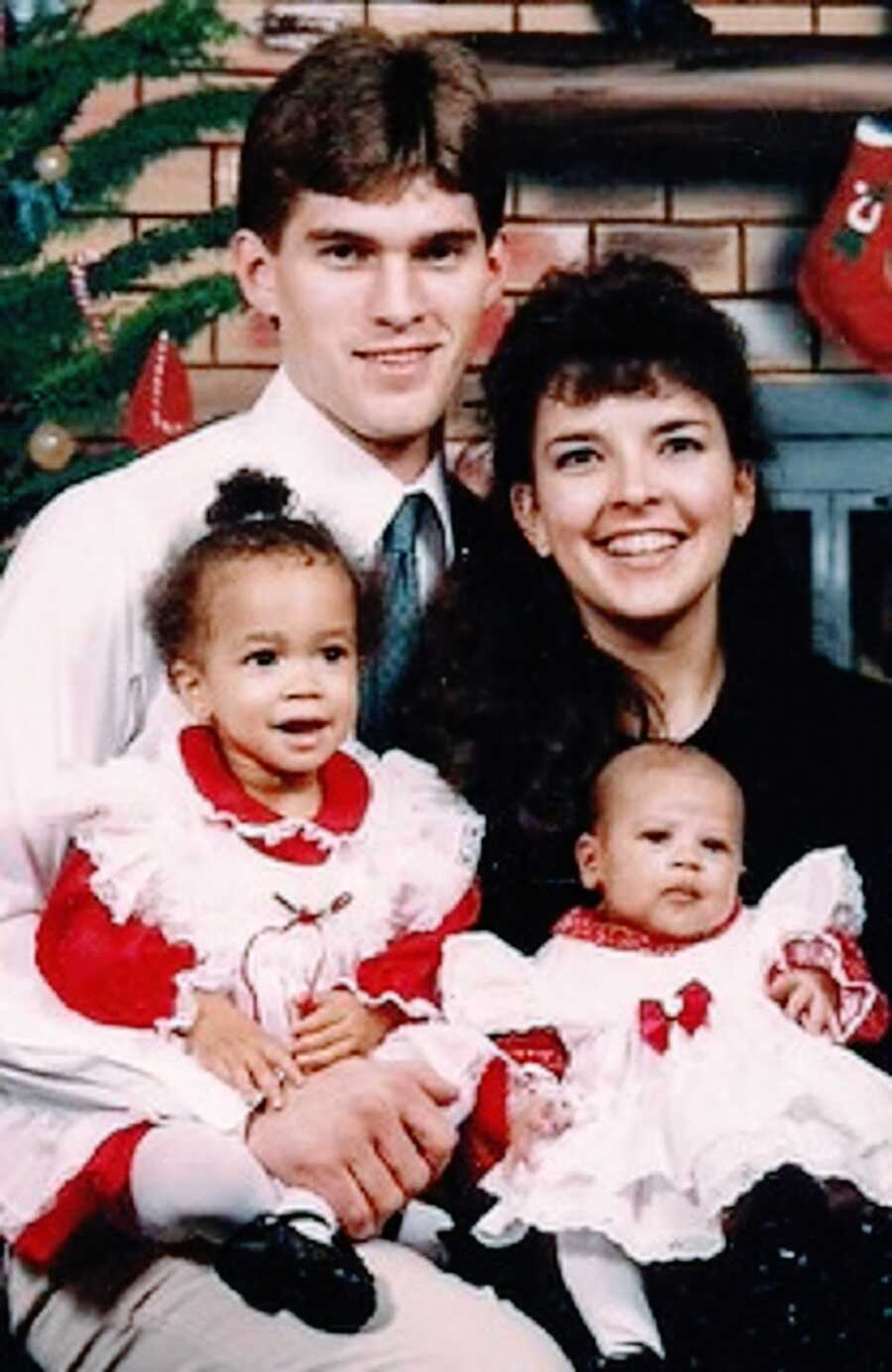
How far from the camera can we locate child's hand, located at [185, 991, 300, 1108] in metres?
1.06

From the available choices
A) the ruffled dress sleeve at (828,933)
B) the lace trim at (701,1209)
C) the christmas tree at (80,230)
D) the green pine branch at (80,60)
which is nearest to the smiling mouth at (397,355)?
the christmas tree at (80,230)

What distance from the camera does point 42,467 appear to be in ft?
4.25

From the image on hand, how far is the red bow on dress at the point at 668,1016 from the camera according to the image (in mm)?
1101

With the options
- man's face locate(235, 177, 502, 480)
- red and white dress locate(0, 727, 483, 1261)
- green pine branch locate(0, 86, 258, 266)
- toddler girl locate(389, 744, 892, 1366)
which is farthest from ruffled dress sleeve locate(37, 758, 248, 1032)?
green pine branch locate(0, 86, 258, 266)

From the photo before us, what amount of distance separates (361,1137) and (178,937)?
0.12 meters

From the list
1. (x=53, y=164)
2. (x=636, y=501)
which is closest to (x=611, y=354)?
(x=636, y=501)

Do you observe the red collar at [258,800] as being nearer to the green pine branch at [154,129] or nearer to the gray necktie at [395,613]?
the gray necktie at [395,613]

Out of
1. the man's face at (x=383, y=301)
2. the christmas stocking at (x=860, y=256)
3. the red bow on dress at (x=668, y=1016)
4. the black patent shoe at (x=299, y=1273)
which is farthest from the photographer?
the christmas stocking at (x=860, y=256)

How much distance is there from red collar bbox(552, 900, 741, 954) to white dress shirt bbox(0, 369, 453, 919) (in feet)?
0.68

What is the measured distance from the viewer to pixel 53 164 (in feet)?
4.19

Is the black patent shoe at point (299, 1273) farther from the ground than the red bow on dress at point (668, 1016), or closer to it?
closer to it

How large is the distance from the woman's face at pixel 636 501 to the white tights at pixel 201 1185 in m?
0.37

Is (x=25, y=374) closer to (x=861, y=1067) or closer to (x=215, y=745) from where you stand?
(x=215, y=745)

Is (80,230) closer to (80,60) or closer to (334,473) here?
(80,60)
